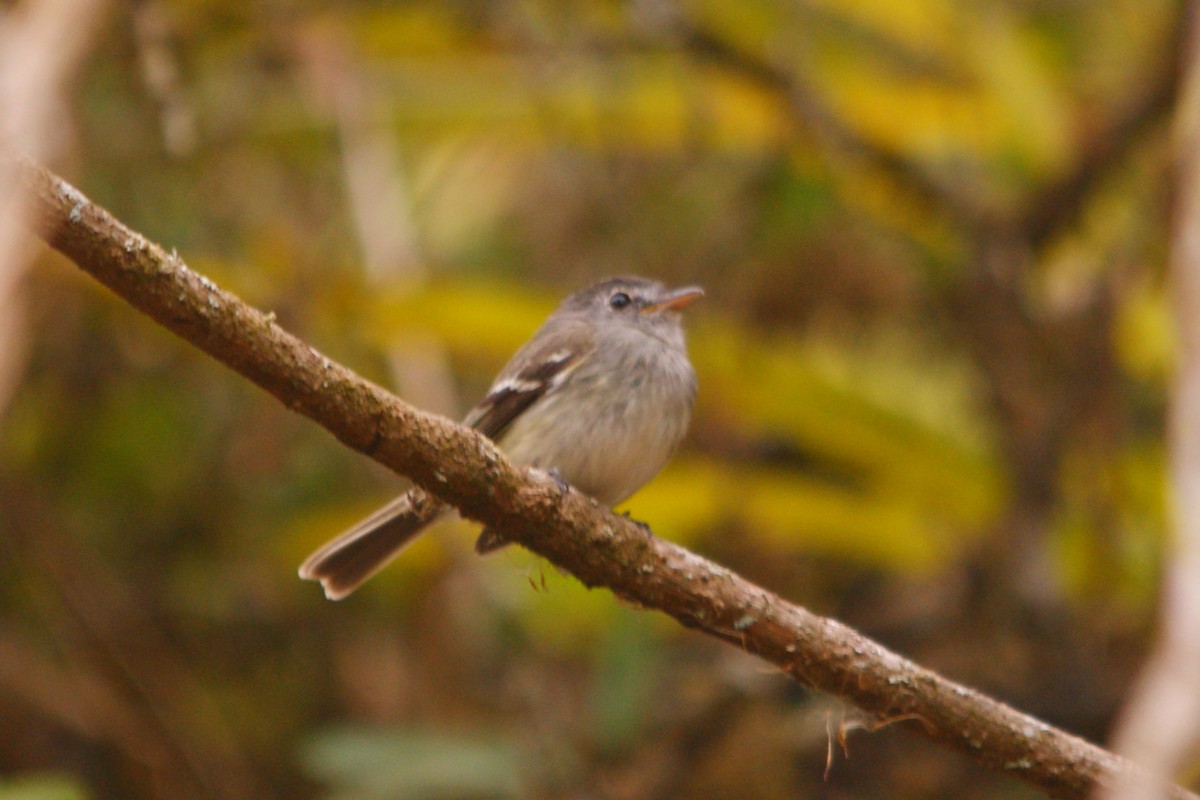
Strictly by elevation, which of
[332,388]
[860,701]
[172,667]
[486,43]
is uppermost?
[486,43]

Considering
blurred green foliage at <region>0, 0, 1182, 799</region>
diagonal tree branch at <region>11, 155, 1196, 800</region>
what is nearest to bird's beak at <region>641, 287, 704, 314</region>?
blurred green foliage at <region>0, 0, 1182, 799</region>

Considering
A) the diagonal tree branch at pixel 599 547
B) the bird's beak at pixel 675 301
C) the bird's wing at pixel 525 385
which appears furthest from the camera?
the bird's beak at pixel 675 301

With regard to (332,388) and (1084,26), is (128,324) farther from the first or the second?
(1084,26)

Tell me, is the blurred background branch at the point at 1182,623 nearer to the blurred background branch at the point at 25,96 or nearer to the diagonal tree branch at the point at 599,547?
the blurred background branch at the point at 25,96

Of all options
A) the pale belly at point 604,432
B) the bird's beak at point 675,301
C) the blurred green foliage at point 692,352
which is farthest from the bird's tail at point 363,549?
the bird's beak at point 675,301

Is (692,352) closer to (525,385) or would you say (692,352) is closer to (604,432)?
(525,385)

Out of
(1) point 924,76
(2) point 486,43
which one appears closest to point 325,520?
(2) point 486,43

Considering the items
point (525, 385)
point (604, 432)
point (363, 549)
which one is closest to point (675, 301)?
point (525, 385)
